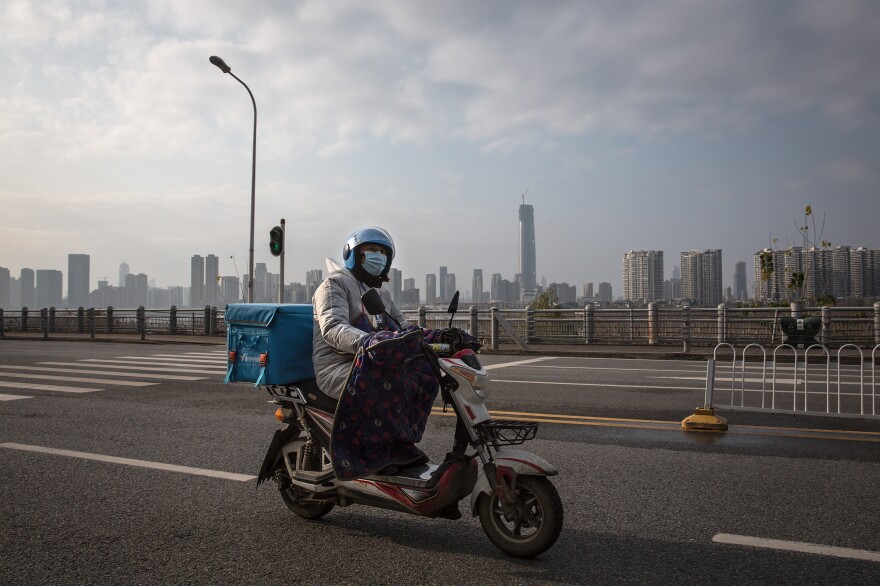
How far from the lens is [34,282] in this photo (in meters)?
103

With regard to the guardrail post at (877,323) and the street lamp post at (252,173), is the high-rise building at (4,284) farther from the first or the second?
the guardrail post at (877,323)

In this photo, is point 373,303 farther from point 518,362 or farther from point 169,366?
point 518,362

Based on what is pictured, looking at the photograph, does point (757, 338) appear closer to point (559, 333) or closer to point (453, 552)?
point (559, 333)

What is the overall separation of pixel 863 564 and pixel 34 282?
117 metres

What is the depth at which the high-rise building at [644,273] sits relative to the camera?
6838cm

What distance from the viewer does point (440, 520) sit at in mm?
4516

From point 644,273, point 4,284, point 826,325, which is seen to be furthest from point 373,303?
point 4,284

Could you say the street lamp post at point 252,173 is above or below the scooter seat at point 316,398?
above

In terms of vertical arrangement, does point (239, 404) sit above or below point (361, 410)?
below

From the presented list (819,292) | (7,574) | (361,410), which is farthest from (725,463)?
(819,292)

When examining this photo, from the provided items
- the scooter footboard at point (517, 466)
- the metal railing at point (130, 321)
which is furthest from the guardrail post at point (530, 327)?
the scooter footboard at point (517, 466)

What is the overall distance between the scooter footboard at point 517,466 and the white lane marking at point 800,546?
50.7 inches

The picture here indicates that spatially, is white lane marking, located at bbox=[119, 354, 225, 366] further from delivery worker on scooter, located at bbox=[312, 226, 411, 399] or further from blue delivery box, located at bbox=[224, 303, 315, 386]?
delivery worker on scooter, located at bbox=[312, 226, 411, 399]

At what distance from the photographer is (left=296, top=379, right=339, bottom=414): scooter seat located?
411 cm
